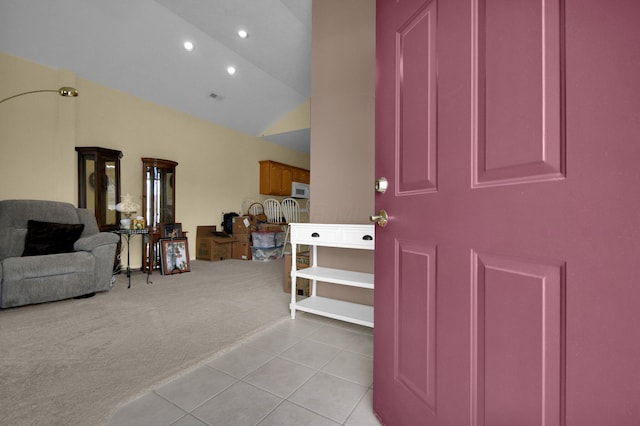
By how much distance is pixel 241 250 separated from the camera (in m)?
5.10

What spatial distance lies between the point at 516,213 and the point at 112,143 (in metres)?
4.95

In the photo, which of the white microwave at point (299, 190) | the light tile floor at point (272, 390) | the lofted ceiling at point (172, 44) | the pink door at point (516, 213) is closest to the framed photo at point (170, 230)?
the lofted ceiling at point (172, 44)

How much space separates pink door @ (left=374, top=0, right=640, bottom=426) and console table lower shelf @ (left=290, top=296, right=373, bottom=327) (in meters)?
0.89

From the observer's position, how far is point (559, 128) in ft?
1.84

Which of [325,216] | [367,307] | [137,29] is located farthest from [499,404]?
[137,29]

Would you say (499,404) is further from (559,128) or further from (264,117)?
(264,117)

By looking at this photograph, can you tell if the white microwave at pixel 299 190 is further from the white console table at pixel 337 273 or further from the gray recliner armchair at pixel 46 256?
the white console table at pixel 337 273

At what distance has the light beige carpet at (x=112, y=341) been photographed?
3.99 ft

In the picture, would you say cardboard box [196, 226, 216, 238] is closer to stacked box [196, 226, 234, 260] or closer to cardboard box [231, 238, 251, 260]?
stacked box [196, 226, 234, 260]

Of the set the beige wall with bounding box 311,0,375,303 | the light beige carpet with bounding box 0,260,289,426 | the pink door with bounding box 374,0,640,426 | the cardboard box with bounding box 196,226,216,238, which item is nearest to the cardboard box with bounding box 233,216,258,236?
the cardboard box with bounding box 196,226,216,238

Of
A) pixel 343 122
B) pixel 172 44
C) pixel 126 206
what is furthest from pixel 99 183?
pixel 343 122

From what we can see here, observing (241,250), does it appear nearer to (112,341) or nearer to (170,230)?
(170,230)

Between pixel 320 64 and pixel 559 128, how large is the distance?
2.40 meters

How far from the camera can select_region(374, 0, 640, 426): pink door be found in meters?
0.48
